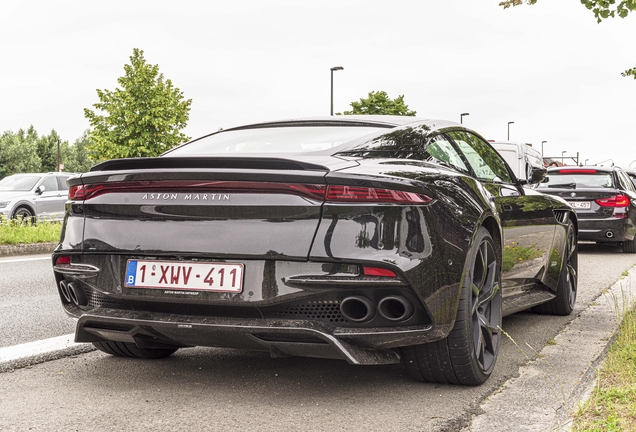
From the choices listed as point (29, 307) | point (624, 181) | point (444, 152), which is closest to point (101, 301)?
point (444, 152)

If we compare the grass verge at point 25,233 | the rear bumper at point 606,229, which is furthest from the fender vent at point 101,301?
the rear bumper at point 606,229

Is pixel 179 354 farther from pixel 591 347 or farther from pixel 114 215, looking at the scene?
pixel 591 347

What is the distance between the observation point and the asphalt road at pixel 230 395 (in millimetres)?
3373

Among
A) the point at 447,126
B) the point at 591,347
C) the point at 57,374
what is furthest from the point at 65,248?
the point at 591,347

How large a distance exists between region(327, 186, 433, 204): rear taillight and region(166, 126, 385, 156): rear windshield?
61cm

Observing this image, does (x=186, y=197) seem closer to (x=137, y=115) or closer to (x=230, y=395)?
(x=230, y=395)

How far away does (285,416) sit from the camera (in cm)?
347

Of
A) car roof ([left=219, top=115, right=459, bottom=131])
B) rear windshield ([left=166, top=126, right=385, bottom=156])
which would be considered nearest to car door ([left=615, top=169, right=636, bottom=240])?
car roof ([left=219, top=115, right=459, bottom=131])

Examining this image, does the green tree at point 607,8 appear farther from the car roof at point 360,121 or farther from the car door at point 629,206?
the car door at point 629,206

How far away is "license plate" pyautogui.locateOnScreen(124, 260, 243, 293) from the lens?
11.2 feet

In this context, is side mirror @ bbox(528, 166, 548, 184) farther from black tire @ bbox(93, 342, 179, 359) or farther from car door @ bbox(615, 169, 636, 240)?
car door @ bbox(615, 169, 636, 240)

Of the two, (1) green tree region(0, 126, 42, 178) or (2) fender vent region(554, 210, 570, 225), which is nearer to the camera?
(2) fender vent region(554, 210, 570, 225)

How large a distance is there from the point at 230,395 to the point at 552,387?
63.3 inches

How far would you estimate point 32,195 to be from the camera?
22031 millimetres
